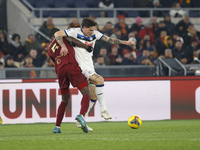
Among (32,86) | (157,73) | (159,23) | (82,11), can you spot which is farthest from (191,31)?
(32,86)

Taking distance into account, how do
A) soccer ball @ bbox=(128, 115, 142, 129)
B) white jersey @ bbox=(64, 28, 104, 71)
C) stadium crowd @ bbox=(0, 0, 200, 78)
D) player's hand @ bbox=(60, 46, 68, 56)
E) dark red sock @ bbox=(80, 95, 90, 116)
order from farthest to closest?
stadium crowd @ bbox=(0, 0, 200, 78)
soccer ball @ bbox=(128, 115, 142, 129)
white jersey @ bbox=(64, 28, 104, 71)
dark red sock @ bbox=(80, 95, 90, 116)
player's hand @ bbox=(60, 46, 68, 56)

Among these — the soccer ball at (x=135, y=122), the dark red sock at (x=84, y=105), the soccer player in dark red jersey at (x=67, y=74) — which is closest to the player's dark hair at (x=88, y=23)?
the soccer player in dark red jersey at (x=67, y=74)

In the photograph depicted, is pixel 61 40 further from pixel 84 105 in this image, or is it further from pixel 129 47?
pixel 129 47

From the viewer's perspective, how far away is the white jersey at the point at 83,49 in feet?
31.8

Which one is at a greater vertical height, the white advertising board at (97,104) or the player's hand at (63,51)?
the player's hand at (63,51)

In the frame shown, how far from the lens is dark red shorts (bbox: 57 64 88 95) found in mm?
9375

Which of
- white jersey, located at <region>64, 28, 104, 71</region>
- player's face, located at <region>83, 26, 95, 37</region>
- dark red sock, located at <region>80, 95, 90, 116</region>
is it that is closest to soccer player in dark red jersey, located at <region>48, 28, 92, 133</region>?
dark red sock, located at <region>80, 95, 90, 116</region>

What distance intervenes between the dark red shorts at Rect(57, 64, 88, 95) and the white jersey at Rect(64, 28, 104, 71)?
448mm

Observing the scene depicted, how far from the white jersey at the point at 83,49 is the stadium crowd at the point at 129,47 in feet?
13.4

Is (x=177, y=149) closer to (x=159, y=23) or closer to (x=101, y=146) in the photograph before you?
(x=101, y=146)

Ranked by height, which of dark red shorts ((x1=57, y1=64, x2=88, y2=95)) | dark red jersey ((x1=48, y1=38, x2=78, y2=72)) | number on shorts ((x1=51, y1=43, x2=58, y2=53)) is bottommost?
dark red shorts ((x1=57, y1=64, x2=88, y2=95))

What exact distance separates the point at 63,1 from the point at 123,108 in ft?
29.5

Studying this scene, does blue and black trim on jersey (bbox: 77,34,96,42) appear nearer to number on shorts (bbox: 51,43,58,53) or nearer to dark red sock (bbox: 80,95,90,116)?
number on shorts (bbox: 51,43,58,53)

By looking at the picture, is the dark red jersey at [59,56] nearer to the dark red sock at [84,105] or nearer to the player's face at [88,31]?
the player's face at [88,31]
